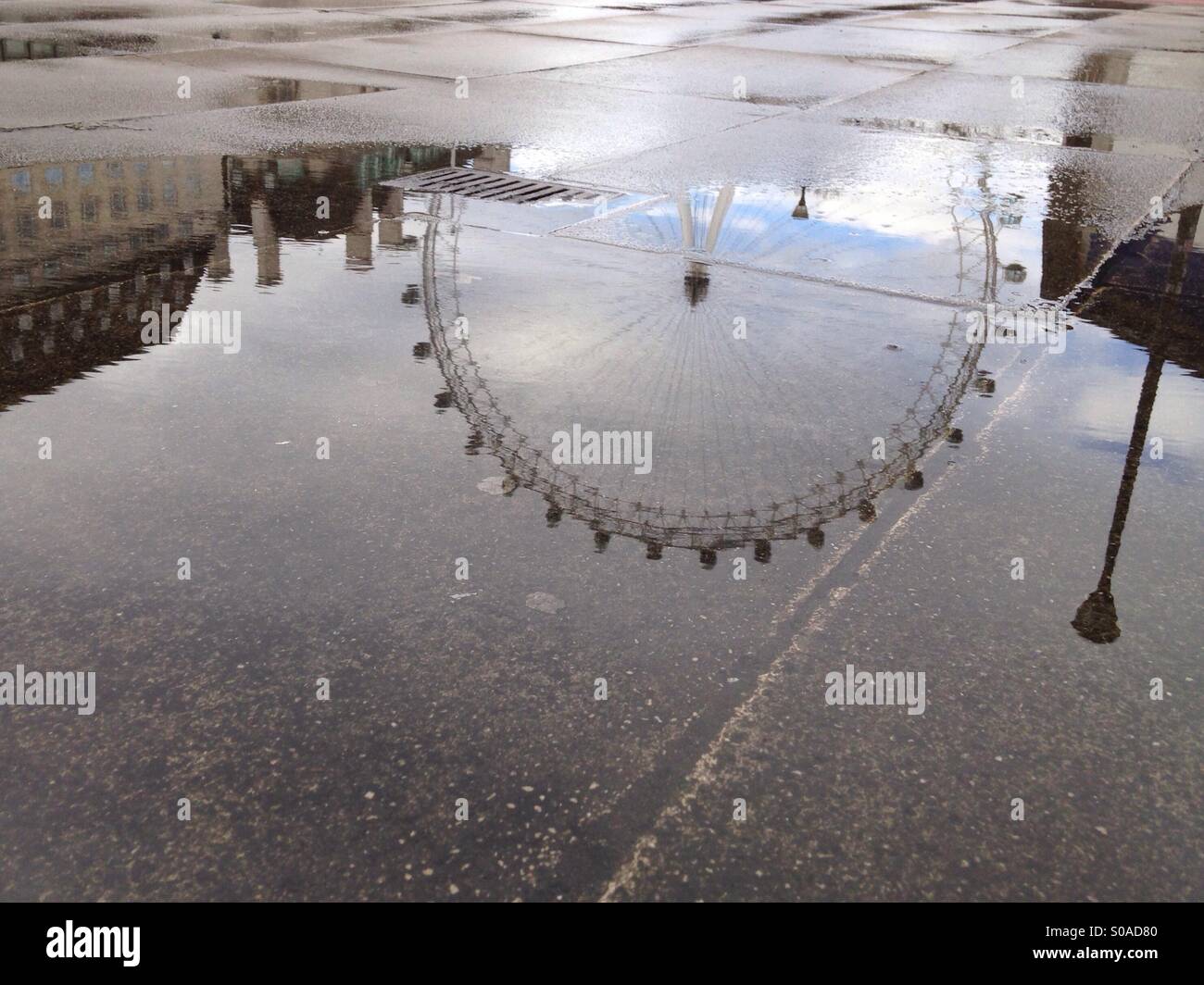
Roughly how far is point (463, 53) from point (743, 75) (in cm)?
452

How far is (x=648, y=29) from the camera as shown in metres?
24.0

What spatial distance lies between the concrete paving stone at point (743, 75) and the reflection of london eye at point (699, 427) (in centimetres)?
968

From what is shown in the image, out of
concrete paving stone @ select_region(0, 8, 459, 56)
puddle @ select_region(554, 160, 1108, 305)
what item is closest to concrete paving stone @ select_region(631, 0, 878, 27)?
concrete paving stone @ select_region(0, 8, 459, 56)

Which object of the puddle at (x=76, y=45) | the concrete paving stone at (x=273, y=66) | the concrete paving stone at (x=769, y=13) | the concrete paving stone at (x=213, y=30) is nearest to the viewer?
the concrete paving stone at (x=273, y=66)

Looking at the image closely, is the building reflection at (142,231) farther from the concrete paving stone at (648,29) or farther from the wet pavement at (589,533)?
the concrete paving stone at (648,29)

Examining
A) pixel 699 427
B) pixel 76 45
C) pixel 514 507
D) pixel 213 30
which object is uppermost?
pixel 213 30

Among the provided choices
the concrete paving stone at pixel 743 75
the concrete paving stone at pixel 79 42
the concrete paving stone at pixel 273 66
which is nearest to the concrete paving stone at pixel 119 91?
the concrete paving stone at pixel 273 66

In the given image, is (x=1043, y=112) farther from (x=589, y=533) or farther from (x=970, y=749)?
(x=970, y=749)

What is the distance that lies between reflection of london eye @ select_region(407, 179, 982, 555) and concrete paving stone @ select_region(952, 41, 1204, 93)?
14.4m

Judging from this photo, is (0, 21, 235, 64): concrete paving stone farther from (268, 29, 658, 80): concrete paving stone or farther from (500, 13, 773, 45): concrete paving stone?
(500, 13, 773, 45): concrete paving stone

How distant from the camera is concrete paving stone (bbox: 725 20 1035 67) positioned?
20938 mm

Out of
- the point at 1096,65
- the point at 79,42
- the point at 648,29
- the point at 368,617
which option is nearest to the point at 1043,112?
the point at 1096,65

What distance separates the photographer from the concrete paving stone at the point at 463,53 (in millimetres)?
16781
